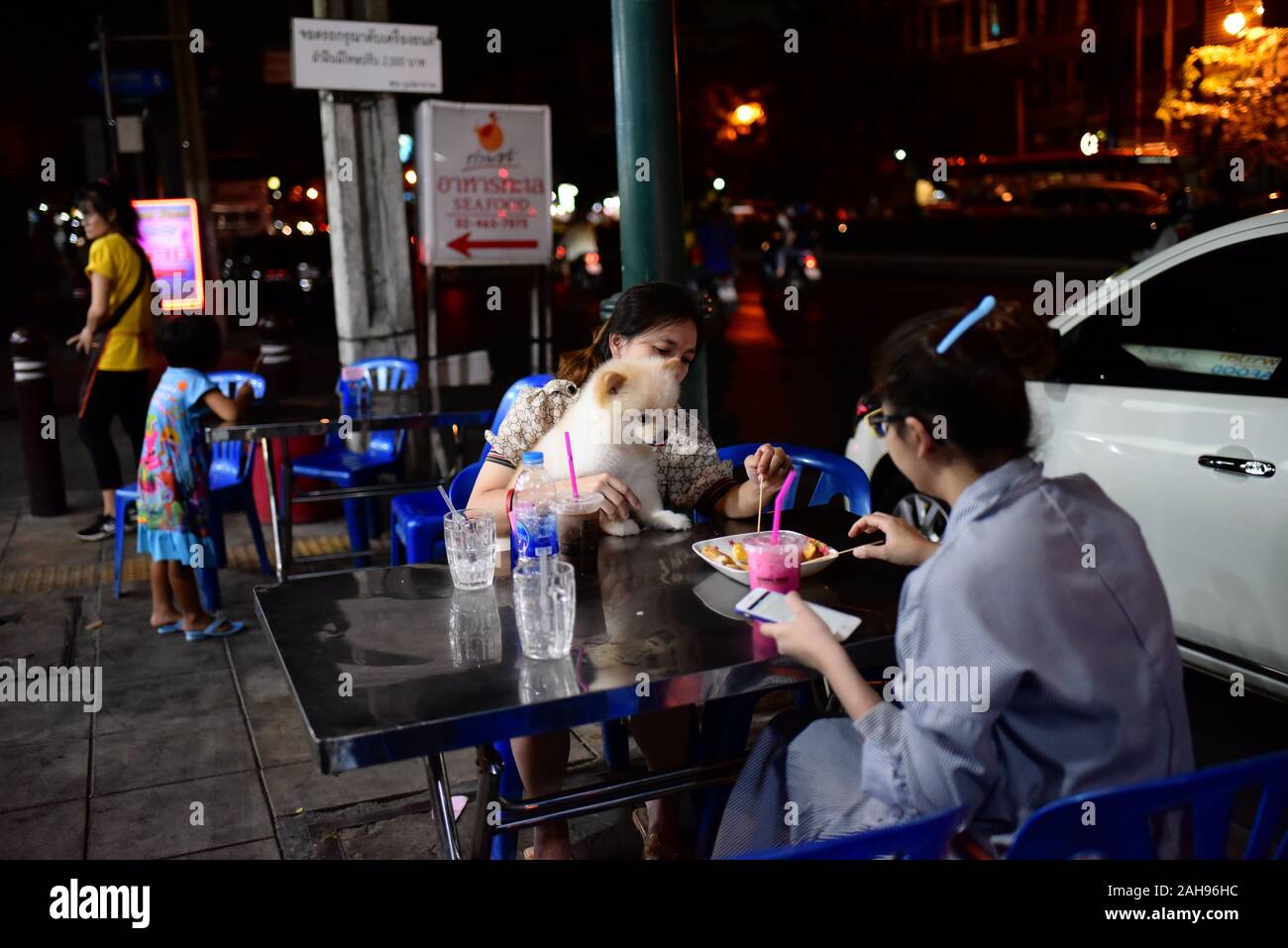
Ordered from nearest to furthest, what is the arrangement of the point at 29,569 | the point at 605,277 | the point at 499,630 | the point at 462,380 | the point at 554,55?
the point at 499,630, the point at 29,569, the point at 462,380, the point at 605,277, the point at 554,55

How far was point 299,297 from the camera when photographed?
24.2 meters

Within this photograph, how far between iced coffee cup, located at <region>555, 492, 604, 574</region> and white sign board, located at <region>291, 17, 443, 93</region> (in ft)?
16.2

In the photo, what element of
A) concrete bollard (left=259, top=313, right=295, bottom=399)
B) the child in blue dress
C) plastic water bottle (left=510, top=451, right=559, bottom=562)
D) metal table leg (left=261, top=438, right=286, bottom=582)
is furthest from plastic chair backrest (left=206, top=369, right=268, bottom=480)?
plastic water bottle (left=510, top=451, right=559, bottom=562)

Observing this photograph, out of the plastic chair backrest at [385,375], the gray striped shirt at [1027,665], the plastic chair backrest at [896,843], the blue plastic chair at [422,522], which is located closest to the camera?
the plastic chair backrest at [896,843]

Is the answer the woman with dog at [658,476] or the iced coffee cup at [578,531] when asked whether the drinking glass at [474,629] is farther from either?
the woman with dog at [658,476]

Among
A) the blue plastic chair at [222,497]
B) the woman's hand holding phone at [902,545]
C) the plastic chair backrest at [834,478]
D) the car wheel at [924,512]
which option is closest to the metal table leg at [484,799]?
the woman's hand holding phone at [902,545]

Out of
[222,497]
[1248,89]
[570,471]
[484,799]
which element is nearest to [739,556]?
[570,471]

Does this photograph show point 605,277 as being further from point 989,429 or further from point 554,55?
point 989,429

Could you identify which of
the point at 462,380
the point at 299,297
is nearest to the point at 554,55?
the point at 299,297

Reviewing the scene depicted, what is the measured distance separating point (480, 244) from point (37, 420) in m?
3.01

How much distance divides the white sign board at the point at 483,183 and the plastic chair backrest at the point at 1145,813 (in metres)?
6.15

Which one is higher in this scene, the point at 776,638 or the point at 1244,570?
the point at 776,638

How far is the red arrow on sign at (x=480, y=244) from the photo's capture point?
729 cm
